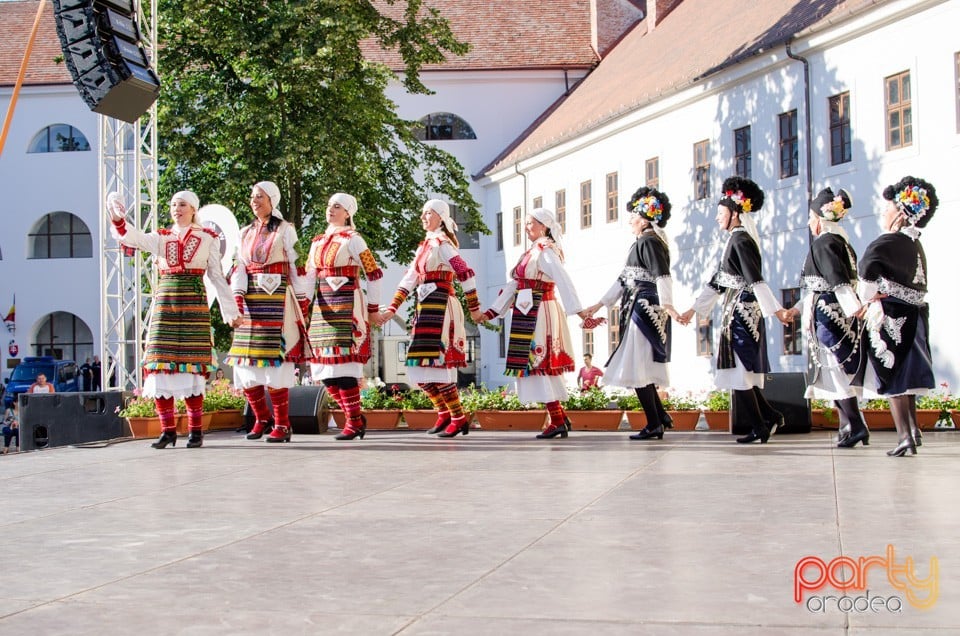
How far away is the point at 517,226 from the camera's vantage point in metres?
41.9

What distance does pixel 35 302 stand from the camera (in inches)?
1753

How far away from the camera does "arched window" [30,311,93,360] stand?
44562 mm

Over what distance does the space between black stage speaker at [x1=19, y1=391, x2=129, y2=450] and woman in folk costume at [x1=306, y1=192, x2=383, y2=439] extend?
289 centimetres

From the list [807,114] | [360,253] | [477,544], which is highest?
[807,114]

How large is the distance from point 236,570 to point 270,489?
2809 mm

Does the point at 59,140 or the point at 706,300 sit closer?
the point at 706,300

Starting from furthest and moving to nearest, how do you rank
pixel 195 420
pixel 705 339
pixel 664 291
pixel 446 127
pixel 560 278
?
pixel 446 127, pixel 705 339, pixel 560 278, pixel 664 291, pixel 195 420

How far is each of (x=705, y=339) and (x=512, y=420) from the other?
16418mm

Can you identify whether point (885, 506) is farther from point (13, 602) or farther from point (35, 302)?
point (35, 302)

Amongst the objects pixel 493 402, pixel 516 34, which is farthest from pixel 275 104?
pixel 516 34

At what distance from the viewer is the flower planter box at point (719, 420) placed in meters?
13.6

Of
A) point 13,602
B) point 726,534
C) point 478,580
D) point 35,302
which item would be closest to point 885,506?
point 726,534

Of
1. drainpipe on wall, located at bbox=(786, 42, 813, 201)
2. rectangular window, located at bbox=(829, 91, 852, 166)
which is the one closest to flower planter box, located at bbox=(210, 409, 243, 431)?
rectangular window, located at bbox=(829, 91, 852, 166)

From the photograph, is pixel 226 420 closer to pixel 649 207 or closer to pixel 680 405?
pixel 680 405
